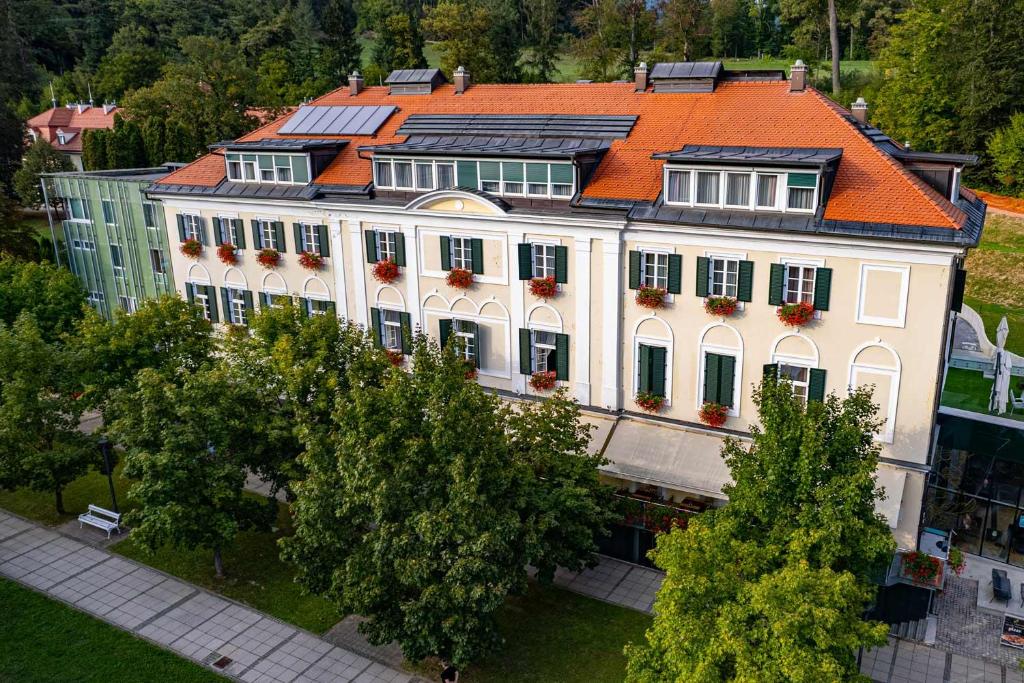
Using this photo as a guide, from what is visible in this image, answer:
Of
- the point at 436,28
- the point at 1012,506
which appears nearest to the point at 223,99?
the point at 436,28

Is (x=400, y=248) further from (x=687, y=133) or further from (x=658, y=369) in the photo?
(x=687, y=133)

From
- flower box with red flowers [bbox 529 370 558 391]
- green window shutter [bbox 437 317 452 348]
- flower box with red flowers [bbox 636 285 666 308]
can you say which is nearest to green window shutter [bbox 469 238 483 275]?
green window shutter [bbox 437 317 452 348]

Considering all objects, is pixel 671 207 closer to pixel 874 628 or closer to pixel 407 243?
pixel 407 243

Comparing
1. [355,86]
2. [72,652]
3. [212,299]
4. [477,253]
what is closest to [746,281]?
[477,253]

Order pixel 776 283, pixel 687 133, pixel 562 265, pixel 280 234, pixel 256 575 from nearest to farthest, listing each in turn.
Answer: pixel 776 283 < pixel 256 575 < pixel 562 265 < pixel 687 133 < pixel 280 234

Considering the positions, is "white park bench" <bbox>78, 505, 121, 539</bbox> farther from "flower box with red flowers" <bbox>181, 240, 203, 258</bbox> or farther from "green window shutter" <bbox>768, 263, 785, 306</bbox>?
"green window shutter" <bbox>768, 263, 785, 306</bbox>

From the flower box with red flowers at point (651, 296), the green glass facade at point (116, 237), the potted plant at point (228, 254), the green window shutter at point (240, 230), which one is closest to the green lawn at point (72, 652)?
the potted plant at point (228, 254)
